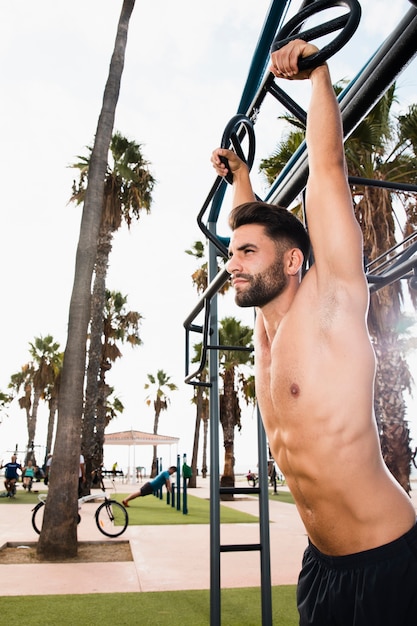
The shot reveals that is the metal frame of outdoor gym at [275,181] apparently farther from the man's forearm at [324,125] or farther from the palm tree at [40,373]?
the palm tree at [40,373]

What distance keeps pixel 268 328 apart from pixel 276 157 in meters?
10.3

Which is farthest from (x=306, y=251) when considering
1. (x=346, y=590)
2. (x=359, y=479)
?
(x=346, y=590)

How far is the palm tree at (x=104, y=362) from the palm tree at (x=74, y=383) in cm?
873

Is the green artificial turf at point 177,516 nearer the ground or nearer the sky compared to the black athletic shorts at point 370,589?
nearer the ground

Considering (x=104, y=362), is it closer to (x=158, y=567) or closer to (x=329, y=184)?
(x=158, y=567)

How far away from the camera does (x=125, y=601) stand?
14.9ft

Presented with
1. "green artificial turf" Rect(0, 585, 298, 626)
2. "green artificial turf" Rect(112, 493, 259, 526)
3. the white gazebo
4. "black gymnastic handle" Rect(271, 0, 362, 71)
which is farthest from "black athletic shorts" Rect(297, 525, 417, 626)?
the white gazebo

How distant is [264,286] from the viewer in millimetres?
1548

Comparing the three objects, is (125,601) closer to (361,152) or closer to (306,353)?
(306,353)

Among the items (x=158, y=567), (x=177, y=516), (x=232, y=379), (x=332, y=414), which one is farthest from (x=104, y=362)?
→ (x=332, y=414)

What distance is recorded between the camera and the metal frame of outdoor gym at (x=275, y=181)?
3.91ft

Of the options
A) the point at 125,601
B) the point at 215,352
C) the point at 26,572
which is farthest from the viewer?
the point at 26,572

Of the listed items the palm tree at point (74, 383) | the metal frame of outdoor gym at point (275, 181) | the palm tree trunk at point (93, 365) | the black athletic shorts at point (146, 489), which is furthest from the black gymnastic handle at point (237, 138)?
the palm tree trunk at point (93, 365)

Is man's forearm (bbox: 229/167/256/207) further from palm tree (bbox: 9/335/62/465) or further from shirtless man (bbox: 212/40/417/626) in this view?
palm tree (bbox: 9/335/62/465)
